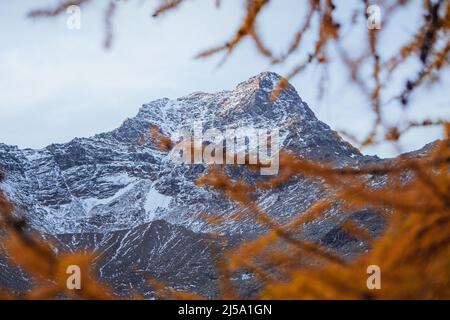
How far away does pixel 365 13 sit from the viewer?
214 cm

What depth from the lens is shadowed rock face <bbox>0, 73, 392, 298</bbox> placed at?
117000 mm

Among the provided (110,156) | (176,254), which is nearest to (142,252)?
(176,254)

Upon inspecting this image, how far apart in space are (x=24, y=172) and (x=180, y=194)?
56.5m

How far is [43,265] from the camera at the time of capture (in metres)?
1.43

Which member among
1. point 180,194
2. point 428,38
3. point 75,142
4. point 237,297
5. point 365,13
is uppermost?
point 75,142

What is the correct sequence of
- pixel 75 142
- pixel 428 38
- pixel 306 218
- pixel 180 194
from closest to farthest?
pixel 306 218
pixel 428 38
pixel 180 194
pixel 75 142

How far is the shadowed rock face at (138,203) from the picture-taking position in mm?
117000

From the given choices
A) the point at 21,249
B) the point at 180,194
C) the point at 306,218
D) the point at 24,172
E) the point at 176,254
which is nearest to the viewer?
the point at 21,249

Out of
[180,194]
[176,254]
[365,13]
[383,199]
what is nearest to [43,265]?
[383,199]

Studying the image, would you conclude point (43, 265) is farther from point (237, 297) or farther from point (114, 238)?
point (114, 238)

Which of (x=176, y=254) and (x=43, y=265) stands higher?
(x=176, y=254)

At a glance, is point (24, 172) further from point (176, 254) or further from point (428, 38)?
point (428, 38)

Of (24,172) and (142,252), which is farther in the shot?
(24,172)

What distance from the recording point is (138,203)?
540ft
